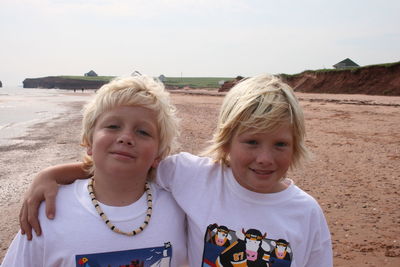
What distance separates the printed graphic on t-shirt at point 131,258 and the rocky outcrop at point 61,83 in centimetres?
8044

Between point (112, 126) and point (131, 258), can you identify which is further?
point (112, 126)

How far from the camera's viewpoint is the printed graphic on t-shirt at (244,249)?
1.79 meters

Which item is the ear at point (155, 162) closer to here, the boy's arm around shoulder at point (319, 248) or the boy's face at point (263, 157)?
the boy's face at point (263, 157)

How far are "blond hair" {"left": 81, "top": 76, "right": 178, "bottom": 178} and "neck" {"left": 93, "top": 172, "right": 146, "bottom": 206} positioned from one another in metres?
0.20

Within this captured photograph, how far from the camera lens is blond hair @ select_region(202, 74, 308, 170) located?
1.83 meters

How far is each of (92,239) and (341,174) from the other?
4636 mm

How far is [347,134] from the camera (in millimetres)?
9094

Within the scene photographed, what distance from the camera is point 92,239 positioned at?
168cm

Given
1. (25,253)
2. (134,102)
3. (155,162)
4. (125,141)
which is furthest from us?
(155,162)

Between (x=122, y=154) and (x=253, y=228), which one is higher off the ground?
(x=122, y=154)

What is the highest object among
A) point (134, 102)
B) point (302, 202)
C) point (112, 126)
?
point (134, 102)

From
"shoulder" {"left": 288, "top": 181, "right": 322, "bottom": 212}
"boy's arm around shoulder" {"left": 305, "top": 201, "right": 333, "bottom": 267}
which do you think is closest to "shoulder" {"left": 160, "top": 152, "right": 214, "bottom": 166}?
"shoulder" {"left": 288, "top": 181, "right": 322, "bottom": 212}

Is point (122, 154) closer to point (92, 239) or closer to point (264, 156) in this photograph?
point (92, 239)

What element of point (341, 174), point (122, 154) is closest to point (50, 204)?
point (122, 154)
